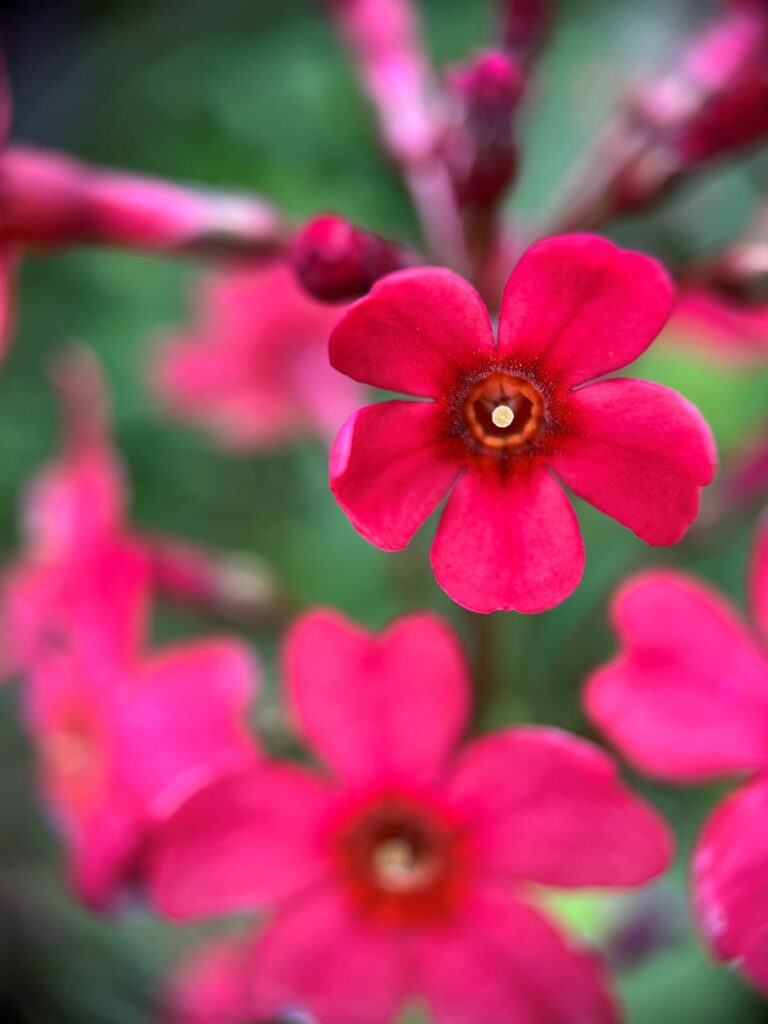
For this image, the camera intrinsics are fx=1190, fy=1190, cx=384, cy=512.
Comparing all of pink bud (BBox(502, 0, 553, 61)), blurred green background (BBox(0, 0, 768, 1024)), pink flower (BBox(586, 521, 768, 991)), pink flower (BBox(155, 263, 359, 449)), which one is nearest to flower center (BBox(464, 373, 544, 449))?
pink flower (BBox(586, 521, 768, 991))

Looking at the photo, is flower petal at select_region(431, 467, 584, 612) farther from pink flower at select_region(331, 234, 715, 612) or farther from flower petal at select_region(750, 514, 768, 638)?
flower petal at select_region(750, 514, 768, 638)

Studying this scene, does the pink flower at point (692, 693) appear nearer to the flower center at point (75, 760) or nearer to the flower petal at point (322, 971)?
the flower petal at point (322, 971)

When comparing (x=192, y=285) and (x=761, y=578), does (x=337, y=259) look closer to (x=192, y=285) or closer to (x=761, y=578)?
(x=761, y=578)

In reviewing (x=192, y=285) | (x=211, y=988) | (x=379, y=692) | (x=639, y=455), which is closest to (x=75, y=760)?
(x=211, y=988)

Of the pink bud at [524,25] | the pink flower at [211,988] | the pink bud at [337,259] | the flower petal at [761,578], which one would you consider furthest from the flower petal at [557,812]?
the pink bud at [524,25]

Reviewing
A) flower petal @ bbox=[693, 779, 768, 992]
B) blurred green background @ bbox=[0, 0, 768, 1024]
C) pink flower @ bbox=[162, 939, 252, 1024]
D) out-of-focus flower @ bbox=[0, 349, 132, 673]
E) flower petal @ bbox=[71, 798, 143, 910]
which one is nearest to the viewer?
flower petal @ bbox=[693, 779, 768, 992]

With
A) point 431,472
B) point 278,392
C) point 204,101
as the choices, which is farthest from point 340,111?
point 431,472
